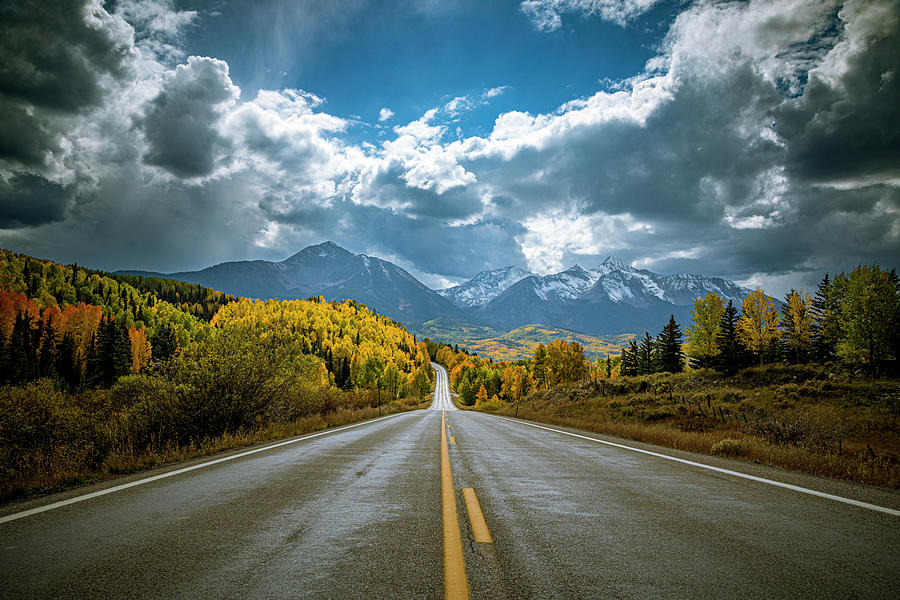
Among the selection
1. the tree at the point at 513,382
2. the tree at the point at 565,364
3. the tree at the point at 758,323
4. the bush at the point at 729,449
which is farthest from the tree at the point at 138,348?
the tree at the point at 758,323

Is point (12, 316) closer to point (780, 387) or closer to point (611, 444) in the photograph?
point (611, 444)

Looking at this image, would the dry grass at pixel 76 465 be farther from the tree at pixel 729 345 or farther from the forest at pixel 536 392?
the tree at pixel 729 345

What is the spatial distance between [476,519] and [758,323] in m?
58.1

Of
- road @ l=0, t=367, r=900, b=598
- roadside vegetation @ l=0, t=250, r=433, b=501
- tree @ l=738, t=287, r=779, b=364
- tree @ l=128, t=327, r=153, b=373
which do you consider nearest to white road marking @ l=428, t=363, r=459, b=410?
tree @ l=128, t=327, r=153, b=373

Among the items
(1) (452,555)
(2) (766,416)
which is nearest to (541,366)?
(2) (766,416)

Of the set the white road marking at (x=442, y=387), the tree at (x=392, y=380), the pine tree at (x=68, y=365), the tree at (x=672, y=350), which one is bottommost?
the white road marking at (x=442, y=387)

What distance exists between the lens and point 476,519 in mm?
4414

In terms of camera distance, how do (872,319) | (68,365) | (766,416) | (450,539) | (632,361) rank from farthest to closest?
(632,361) < (68,365) < (872,319) < (766,416) < (450,539)

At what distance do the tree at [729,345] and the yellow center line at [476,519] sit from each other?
50.1 metres

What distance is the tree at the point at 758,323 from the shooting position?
49.4 metres

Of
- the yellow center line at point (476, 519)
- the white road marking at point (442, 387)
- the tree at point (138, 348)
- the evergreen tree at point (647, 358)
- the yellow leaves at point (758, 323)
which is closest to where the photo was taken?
the yellow center line at point (476, 519)

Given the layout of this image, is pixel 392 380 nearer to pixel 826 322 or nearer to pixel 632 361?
pixel 632 361

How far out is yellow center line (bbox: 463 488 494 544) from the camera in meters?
3.83

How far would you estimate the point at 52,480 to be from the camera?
6453 mm
